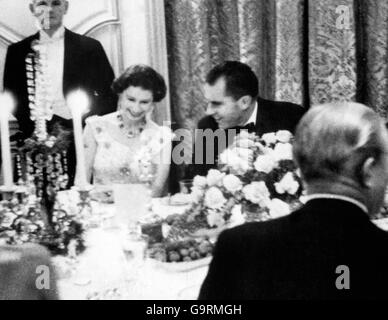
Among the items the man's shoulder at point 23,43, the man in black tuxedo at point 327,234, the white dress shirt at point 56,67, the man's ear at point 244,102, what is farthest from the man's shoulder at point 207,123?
the man in black tuxedo at point 327,234

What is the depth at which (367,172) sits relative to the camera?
97 cm

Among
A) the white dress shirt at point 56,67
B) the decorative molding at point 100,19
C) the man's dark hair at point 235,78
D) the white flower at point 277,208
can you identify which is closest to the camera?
the white flower at point 277,208

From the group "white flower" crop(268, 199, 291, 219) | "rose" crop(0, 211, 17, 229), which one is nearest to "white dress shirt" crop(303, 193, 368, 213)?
"white flower" crop(268, 199, 291, 219)

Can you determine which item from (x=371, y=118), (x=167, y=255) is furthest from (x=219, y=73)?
(x=371, y=118)

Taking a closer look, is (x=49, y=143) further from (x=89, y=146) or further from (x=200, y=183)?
(x=89, y=146)

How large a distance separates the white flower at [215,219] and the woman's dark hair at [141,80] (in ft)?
2.75

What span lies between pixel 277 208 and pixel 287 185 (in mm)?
67

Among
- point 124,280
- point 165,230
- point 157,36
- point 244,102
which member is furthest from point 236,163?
point 157,36

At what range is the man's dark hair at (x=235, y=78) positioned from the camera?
208cm

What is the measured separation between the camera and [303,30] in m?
2.22

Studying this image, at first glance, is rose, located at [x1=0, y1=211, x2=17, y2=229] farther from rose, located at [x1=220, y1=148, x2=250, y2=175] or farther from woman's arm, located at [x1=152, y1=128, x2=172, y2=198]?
woman's arm, located at [x1=152, y1=128, x2=172, y2=198]

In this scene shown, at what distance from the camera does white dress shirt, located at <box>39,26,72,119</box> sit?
1.87 metres

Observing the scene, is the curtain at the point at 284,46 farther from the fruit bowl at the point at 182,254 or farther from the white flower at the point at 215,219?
the fruit bowl at the point at 182,254
